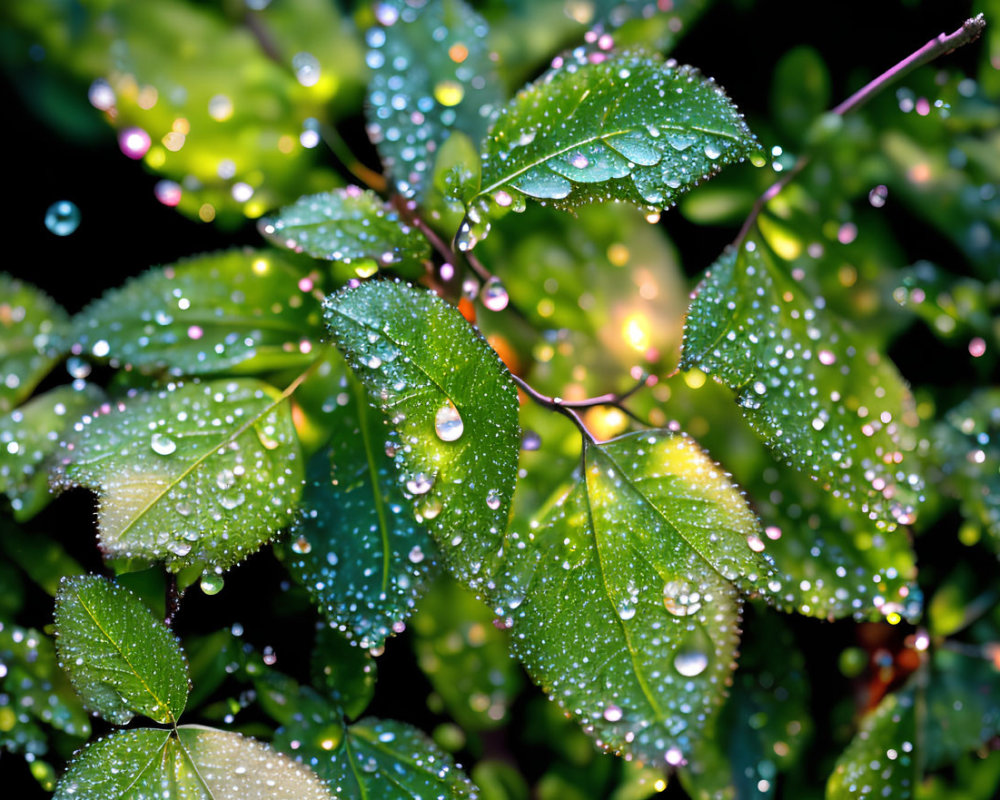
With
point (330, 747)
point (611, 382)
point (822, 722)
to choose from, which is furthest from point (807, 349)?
point (330, 747)

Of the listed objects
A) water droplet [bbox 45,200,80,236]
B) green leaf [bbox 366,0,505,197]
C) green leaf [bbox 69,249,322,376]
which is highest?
green leaf [bbox 366,0,505,197]

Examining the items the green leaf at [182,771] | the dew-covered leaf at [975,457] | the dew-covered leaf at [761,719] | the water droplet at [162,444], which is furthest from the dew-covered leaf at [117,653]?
the dew-covered leaf at [975,457]

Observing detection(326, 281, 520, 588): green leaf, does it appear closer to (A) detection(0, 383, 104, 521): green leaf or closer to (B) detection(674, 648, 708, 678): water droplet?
(B) detection(674, 648, 708, 678): water droplet

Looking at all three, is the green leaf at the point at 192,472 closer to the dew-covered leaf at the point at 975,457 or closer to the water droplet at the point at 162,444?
the water droplet at the point at 162,444

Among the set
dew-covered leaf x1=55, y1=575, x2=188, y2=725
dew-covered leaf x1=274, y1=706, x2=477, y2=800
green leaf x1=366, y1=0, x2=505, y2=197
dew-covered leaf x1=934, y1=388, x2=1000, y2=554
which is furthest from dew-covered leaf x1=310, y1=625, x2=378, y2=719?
dew-covered leaf x1=934, y1=388, x2=1000, y2=554

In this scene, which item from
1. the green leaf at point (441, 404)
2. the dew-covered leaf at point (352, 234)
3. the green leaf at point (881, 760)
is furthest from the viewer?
the green leaf at point (881, 760)

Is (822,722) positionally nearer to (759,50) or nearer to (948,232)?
(948,232)
